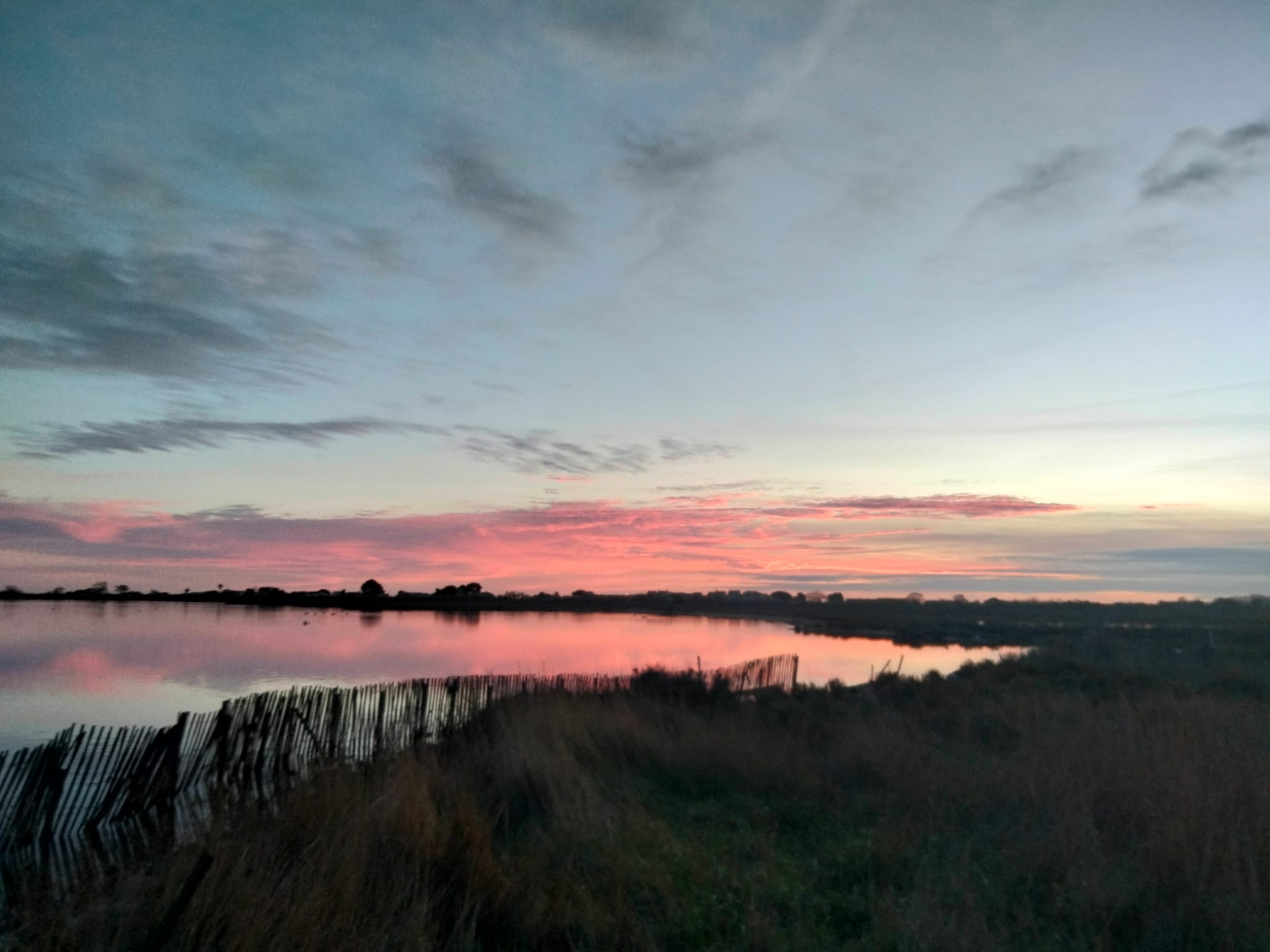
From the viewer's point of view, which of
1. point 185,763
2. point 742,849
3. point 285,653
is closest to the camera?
point 742,849

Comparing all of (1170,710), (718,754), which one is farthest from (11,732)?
(1170,710)

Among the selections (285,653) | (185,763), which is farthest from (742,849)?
(285,653)

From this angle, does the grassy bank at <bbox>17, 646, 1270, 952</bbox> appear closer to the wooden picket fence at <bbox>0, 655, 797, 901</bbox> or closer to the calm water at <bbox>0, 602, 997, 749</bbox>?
the wooden picket fence at <bbox>0, 655, 797, 901</bbox>

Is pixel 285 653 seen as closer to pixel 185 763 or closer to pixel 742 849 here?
pixel 185 763

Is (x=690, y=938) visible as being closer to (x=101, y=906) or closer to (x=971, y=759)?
(x=101, y=906)

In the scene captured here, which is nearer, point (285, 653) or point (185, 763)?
point (185, 763)

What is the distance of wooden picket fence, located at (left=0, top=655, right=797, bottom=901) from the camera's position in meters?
6.95

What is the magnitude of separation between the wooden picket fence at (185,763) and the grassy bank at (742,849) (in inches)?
37.8

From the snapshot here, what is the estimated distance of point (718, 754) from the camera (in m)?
10.4

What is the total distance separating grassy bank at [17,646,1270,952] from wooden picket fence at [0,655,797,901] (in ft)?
3.15

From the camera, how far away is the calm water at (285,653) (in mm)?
17562

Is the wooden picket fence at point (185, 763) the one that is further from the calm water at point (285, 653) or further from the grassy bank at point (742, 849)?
the calm water at point (285, 653)

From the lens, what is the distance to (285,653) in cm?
2833

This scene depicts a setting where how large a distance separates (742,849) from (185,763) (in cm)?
563
